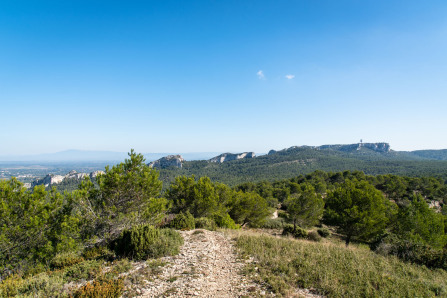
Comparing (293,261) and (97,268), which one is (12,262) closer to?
(97,268)

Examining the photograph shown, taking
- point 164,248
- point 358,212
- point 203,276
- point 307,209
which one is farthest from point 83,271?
point 307,209

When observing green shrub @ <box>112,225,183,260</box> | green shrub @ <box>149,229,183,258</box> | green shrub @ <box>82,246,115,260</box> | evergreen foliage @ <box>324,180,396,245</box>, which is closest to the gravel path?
green shrub @ <box>149,229,183,258</box>

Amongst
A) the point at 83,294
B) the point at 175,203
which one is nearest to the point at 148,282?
the point at 83,294

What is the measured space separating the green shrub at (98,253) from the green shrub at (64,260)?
1.42 ft

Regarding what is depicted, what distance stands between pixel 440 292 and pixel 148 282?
9867 mm

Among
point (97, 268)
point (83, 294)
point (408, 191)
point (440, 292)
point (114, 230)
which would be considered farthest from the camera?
point (408, 191)

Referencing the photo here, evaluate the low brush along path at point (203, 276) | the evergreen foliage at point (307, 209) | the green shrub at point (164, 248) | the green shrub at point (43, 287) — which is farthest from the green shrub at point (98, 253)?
the evergreen foliage at point (307, 209)

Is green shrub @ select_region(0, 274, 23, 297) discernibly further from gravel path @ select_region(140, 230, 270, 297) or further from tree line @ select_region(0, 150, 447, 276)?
gravel path @ select_region(140, 230, 270, 297)

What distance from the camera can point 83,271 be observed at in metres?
7.44

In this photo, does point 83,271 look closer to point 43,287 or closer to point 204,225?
point 43,287

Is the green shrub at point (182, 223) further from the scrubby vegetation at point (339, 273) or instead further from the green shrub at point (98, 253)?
the scrubby vegetation at point (339, 273)

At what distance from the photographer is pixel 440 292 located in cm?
655

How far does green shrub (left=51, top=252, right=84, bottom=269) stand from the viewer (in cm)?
824

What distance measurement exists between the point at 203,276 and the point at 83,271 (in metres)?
4.55
